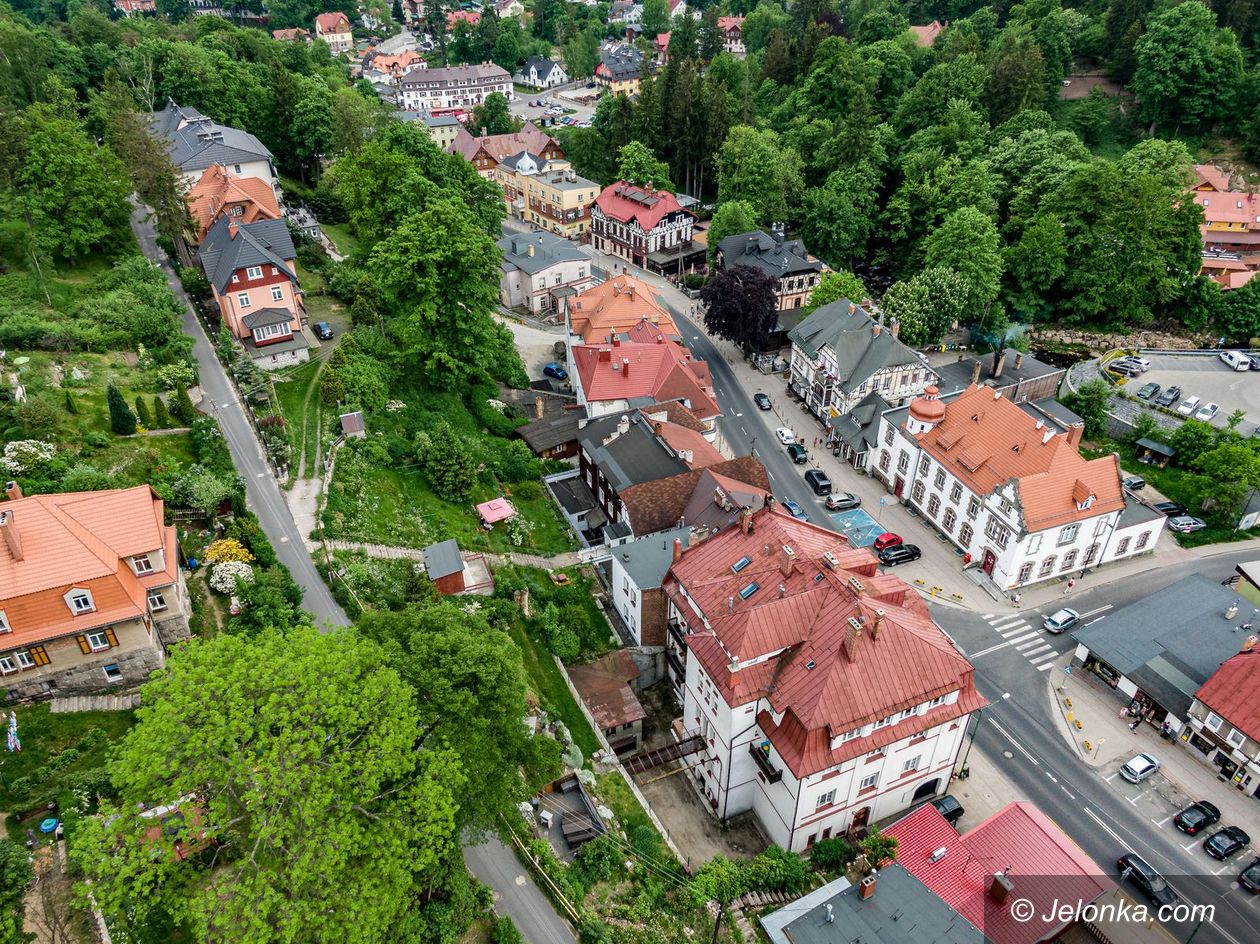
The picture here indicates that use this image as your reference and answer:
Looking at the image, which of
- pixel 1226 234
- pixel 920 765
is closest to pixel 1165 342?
pixel 1226 234

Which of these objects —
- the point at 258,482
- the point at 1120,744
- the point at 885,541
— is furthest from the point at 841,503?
the point at 258,482

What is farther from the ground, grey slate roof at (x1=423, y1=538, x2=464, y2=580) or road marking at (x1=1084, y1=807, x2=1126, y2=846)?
grey slate roof at (x1=423, y1=538, x2=464, y2=580)

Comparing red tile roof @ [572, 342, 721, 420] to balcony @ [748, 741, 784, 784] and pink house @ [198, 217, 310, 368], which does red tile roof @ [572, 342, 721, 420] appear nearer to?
pink house @ [198, 217, 310, 368]

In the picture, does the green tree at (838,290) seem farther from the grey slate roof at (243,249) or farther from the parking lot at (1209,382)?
the grey slate roof at (243,249)

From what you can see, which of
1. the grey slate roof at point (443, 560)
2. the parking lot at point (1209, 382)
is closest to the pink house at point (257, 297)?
the grey slate roof at point (443, 560)

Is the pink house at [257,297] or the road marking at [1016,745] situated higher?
the pink house at [257,297]

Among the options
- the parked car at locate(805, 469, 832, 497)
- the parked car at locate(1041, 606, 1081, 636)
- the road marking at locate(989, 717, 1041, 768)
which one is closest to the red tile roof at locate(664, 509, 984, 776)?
the road marking at locate(989, 717, 1041, 768)
